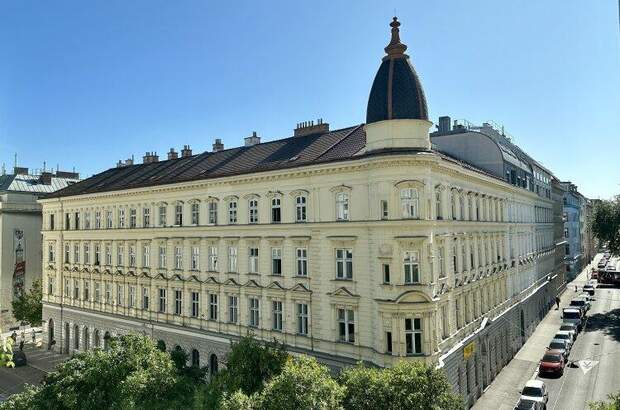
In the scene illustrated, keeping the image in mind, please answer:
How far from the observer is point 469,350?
115 ft

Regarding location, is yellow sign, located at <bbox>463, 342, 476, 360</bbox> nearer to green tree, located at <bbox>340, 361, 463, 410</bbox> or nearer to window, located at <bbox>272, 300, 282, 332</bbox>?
window, located at <bbox>272, 300, 282, 332</bbox>

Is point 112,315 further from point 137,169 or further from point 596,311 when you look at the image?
point 596,311

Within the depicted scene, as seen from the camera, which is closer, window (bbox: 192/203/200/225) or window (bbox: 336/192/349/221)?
window (bbox: 336/192/349/221)

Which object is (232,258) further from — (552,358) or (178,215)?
(552,358)

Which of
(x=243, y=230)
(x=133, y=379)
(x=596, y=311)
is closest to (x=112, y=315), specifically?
(x=243, y=230)

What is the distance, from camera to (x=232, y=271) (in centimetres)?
3794

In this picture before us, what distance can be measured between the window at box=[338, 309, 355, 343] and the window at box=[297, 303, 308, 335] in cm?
289

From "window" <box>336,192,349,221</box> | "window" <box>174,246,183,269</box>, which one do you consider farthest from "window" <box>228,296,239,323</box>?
"window" <box>336,192,349,221</box>

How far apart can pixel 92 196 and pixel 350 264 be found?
32425 mm

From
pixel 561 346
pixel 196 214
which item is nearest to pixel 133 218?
pixel 196 214

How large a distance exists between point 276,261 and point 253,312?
15.3 feet

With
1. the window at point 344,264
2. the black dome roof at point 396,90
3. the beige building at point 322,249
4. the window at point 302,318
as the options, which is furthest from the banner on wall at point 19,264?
the black dome roof at point 396,90

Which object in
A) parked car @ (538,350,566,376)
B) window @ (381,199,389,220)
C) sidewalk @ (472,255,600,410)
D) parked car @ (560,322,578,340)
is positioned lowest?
sidewalk @ (472,255,600,410)

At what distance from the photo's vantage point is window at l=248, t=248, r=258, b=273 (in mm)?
36344
